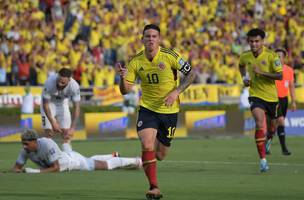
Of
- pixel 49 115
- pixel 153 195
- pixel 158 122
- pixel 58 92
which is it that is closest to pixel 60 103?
pixel 58 92

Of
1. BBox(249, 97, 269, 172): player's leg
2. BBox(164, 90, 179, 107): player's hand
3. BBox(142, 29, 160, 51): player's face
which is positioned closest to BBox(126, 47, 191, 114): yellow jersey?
BBox(142, 29, 160, 51): player's face

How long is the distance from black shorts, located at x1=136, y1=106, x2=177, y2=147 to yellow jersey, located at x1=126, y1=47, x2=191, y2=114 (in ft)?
0.24

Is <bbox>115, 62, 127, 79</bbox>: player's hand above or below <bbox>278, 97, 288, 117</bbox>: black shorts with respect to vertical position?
above

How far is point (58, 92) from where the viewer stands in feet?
66.9

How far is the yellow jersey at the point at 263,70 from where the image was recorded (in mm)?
18344

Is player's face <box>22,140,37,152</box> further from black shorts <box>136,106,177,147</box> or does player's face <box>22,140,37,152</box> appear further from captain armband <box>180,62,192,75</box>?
captain armband <box>180,62,192,75</box>

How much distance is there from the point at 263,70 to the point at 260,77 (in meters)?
0.16

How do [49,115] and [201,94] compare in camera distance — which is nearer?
[49,115]

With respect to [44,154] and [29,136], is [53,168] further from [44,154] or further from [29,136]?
[29,136]

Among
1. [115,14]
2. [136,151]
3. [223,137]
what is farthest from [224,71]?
[136,151]

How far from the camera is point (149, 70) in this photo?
13961 millimetres

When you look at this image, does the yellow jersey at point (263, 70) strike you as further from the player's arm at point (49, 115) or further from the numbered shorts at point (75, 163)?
the player's arm at point (49, 115)

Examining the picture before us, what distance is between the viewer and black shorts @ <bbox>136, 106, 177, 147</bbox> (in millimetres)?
13805

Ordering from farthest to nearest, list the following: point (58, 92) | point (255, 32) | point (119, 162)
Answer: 1. point (58, 92)
2. point (119, 162)
3. point (255, 32)
